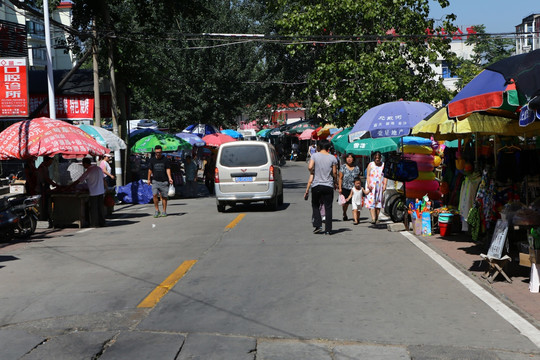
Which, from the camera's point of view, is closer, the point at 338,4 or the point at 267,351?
the point at 267,351

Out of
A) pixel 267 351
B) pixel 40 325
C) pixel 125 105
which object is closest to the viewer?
pixel 267 351

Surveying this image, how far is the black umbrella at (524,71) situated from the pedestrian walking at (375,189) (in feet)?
24.2

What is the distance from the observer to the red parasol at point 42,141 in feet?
52.2

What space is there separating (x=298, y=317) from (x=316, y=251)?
4697 millimetres

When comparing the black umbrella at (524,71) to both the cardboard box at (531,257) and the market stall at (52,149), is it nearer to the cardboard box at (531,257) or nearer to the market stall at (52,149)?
the cardboard box at (531,257)

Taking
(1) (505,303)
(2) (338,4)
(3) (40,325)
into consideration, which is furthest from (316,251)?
(2) (338,4)

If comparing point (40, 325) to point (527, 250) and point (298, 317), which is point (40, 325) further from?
point (527, 250)

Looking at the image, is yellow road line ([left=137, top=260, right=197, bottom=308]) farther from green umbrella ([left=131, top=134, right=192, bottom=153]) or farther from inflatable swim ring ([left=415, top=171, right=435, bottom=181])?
green umbrella ([left=131, top=134, right=192, bottom=153])

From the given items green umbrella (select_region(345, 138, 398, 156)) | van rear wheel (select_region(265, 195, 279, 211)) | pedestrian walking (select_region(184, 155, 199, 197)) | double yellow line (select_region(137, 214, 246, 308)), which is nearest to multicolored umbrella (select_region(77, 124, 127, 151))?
pedestrian walking (select_region(184, 155, 199, 197))

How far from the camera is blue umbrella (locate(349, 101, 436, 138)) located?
14.6 m

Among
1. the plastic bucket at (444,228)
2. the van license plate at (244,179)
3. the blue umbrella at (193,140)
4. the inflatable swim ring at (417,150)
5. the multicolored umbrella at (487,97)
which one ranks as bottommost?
the plastic bucket at (444,228)

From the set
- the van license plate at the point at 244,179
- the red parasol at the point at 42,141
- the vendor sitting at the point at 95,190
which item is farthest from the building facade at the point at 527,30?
the red parasol at the point at 42,141

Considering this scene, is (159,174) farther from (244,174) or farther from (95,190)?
(244,174)

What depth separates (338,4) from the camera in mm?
32094
